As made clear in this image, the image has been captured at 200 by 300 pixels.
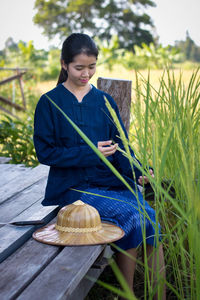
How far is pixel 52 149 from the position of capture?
6.73 ft

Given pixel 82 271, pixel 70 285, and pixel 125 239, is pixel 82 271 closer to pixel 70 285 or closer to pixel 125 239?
pixel 70 285

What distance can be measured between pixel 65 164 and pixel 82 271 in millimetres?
764

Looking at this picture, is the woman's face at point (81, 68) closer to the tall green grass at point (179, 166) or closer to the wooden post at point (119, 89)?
the tall green grass at point (179, 166)

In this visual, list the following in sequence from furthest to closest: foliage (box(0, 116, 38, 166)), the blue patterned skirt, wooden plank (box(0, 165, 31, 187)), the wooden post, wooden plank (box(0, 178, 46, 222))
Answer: foliage (box(0, 116, 38, 166)) < wooden plank (box(0, 165, 31, 187)) < the wooden post < wooden plank (box(0, 178, 46, 222)) < the blue patterned skirt

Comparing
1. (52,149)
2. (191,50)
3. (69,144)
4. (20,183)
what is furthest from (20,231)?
(191,50)

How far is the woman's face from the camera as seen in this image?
2057 mm

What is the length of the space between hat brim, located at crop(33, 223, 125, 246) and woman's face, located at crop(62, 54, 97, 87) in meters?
0.78

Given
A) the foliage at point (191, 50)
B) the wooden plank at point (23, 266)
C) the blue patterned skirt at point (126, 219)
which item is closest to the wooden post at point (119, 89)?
the blue patterned skirt at point (126, 219)

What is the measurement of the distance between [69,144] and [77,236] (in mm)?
626

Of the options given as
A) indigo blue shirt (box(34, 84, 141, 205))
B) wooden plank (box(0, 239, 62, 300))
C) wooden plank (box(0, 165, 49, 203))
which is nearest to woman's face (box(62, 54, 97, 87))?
indigo blue shirt (box(34, 84, 141, 205))

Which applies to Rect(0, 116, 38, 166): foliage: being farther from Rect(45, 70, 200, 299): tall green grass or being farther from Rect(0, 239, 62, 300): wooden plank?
Rect(0, 239, 62, 300): wooden plank

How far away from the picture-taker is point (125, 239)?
1.80 metres

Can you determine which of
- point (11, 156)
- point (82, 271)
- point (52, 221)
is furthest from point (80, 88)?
point (11, 156)

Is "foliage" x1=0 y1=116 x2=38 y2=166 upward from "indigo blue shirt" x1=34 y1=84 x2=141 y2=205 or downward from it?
downward
